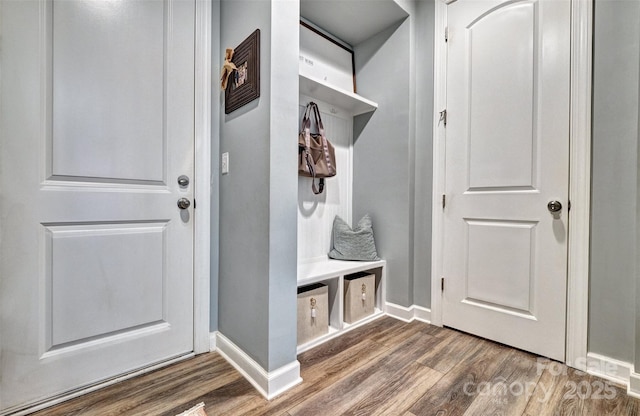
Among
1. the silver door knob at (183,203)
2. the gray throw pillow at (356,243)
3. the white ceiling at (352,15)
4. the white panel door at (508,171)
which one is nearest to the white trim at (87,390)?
the silver door knob at (183,203)

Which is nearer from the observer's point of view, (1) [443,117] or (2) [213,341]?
(2) [213,341]

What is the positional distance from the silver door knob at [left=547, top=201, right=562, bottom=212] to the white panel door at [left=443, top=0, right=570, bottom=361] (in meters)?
0.02

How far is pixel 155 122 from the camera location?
4.66 feet

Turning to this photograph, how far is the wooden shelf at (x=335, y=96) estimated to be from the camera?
6.06ft

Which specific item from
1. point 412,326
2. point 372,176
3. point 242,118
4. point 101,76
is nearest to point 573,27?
point 372,176

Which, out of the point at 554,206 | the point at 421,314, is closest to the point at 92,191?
the point at 421,314

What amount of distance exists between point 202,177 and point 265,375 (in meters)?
1.06

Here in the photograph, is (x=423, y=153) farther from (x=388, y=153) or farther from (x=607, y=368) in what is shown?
(x=607, y=368)

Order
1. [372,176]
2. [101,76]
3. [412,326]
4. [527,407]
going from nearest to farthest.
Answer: [527,407] < [101,76] < [412,326] < [372,176]

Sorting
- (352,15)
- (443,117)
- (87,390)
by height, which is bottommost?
(87,390)

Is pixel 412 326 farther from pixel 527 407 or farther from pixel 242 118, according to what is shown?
pixel 242 118

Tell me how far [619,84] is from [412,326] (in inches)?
67.8

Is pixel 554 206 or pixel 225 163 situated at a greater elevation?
pixel 225 163

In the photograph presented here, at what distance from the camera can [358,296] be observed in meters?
1.96
